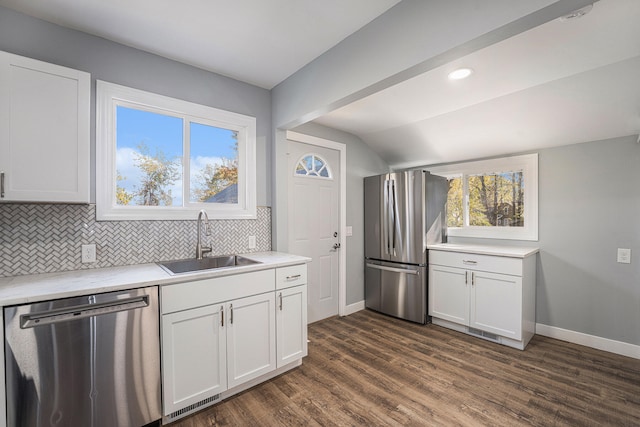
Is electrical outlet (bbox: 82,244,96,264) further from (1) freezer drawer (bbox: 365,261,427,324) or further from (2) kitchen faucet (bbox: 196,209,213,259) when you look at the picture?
(1) freezer drawer (bbox: 365,261,427,324)

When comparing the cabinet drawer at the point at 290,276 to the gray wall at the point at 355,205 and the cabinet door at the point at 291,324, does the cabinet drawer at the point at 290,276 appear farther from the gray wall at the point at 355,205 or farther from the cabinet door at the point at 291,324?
the gray wall at the point at 355,205

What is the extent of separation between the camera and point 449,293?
3156 mm

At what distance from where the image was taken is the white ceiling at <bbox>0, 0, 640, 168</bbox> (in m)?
1.70

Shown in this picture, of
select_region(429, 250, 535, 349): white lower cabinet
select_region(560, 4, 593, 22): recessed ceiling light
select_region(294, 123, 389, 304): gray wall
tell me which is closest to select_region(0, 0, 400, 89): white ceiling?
select_region(560, 4, 593, 22): recessed ceiling light

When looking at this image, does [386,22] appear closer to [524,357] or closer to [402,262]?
[402,262]

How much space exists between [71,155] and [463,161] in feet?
12.8

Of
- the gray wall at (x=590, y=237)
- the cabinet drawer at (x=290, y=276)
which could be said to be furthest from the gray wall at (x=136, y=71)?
the gray wall at (x=590, y=237)

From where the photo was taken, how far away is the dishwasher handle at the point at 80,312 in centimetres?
133

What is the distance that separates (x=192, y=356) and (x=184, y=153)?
1.60 m

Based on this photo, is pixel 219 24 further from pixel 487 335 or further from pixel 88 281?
pixel 487 335

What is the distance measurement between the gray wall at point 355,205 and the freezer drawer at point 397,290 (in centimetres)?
16

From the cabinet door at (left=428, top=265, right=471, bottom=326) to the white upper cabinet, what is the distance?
10.9ft

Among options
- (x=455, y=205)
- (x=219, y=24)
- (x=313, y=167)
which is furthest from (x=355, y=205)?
(x=219, y=24)

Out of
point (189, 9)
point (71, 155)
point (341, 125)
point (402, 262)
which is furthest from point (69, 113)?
point (402, 262)
